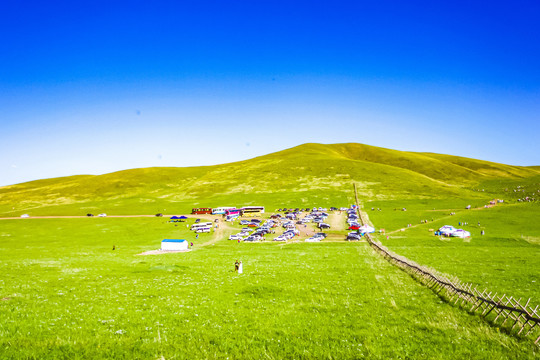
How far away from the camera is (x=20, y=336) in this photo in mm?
15844

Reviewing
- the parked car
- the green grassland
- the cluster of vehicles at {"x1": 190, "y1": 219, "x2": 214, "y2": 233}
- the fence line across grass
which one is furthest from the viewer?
the cluster of vehicles at {"x1": 190, "y1": 219, "x2": 214, "y2": 233}

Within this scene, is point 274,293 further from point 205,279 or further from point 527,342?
point 527,342

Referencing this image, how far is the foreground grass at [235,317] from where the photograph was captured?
1494 centimetres

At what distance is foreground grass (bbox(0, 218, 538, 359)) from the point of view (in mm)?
14938

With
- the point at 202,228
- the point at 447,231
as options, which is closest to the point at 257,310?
the point at 447,231

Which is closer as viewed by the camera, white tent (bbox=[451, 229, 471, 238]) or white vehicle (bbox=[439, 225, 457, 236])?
white tent (bbox=[451, 229, 471, 238])

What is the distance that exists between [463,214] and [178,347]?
119737 millimetres

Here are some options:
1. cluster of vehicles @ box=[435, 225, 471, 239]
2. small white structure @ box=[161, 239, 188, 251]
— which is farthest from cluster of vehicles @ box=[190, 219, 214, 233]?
cluster of vehicles @ box=[435, 225, 471, 239]

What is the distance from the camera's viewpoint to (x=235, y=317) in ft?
64.6

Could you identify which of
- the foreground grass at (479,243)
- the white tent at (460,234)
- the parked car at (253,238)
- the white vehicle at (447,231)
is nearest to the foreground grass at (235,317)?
the foreground grass at (479,243)

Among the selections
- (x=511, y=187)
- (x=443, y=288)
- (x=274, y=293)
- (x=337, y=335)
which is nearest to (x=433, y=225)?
(x=443, y=288)

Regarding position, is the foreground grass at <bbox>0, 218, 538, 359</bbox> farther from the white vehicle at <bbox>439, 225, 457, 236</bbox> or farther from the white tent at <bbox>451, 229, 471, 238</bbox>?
the white vehicle at <bbox>439, 225, 457, 236</bbox>

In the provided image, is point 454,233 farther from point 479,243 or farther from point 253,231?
point 253,231

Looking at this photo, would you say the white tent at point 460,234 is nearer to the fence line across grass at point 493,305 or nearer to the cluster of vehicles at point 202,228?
the fence line across grass at point 493,305
